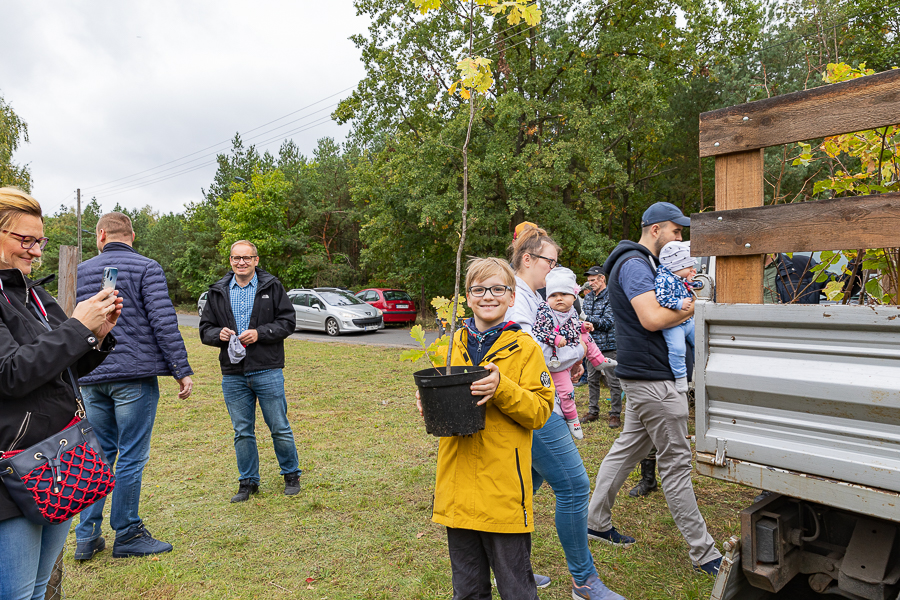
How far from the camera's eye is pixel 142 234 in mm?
51344

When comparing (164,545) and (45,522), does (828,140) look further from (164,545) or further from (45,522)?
(164,545)

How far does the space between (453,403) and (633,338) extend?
1.64 meters

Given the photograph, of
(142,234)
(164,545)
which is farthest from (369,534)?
(142,234)

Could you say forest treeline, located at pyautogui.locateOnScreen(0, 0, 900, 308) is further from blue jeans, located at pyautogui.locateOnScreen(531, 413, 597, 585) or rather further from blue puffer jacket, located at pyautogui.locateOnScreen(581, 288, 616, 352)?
blue jeans, located at pyautogui.locateOnScreen(531, 413, 597, 585)

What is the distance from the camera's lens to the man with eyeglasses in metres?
4.39

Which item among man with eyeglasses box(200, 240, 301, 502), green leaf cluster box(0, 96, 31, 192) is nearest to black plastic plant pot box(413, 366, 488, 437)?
man with eyeglasses box(200, 240, 301, 502)

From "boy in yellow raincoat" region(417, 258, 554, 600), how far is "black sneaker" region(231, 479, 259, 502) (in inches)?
108

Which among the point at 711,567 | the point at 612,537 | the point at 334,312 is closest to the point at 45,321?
the point at 612,537

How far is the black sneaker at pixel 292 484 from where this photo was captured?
4562 mm

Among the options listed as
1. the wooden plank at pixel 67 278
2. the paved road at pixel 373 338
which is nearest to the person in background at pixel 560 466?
the wooden plank at pixel 67 278

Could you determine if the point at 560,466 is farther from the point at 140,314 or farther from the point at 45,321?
the point at 140,314

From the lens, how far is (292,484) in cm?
462

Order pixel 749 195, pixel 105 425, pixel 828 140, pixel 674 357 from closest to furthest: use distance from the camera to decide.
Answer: pixel 749 195 → pixel 828 140 → pixel 674 357 → pixel 105 425

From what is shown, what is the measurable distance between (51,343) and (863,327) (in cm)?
265
